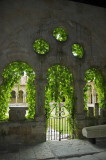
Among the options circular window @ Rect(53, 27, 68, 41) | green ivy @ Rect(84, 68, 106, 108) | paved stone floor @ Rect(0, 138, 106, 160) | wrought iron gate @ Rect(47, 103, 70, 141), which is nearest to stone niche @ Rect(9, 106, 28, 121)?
paved stone floor @ Rect(0, 138, 106, 160)

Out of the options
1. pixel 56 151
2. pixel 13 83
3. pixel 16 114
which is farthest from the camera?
pixel 13 83

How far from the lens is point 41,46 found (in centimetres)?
625

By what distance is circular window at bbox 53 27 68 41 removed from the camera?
657 centimetres

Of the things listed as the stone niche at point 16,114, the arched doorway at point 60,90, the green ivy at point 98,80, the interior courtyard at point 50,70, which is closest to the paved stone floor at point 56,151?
the interior courtyard at point 50,70

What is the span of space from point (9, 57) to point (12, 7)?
2.19m

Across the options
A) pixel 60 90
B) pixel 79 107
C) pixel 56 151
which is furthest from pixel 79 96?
pixel 56 151

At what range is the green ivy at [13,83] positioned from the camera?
568cm

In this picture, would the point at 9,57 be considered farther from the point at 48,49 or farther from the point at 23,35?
the point at 48,49

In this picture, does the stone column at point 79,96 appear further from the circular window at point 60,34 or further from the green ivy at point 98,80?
the circular window at point 60,34

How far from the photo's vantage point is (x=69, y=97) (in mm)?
6379

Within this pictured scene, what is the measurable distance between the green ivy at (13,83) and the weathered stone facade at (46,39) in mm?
245

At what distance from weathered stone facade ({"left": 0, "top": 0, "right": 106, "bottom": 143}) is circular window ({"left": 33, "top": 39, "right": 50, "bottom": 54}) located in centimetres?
17

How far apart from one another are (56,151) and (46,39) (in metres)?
4.22

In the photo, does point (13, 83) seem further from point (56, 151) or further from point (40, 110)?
point (56, 151)
